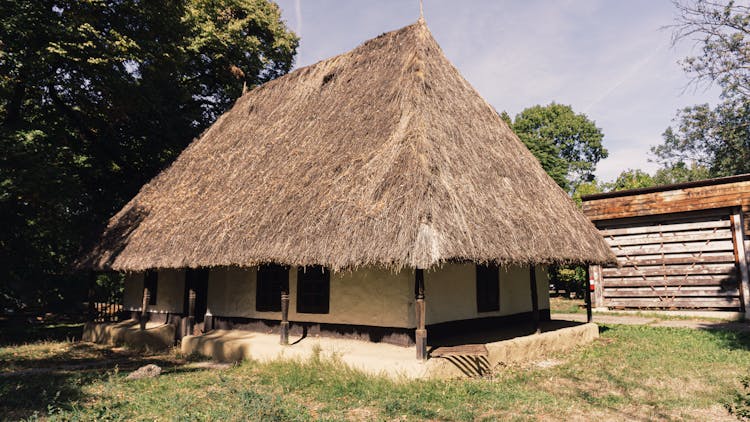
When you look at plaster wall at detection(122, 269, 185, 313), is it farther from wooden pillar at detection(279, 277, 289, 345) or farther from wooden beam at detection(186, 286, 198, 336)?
wooden pillar at detection(279, 277, 289, 345)

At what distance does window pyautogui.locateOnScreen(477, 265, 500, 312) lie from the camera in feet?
36.9

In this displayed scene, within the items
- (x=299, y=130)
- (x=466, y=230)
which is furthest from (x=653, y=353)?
(x=299, y=130)

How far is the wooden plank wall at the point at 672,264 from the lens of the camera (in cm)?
1456

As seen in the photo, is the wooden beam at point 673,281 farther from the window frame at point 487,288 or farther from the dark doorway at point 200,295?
the dark doorway at point 200,295

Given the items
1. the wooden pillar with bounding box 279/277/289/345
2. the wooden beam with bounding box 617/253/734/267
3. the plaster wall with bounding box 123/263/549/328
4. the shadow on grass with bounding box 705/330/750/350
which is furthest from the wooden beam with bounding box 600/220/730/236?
the wooden pillar with bounding box 279/277/289/345

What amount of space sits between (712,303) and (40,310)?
26.5 m

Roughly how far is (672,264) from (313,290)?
489 inches

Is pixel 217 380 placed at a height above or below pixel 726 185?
below

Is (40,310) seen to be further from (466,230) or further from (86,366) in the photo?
(466,230)

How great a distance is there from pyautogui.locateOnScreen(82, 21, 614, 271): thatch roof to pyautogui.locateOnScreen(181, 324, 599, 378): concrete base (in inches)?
69.7

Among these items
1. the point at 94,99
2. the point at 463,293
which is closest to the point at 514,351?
the point at 463,293

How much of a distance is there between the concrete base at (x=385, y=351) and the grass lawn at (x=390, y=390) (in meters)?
0.24

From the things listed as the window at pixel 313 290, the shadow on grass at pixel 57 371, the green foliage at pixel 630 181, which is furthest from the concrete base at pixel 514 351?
the green foliage at pixel 630 181

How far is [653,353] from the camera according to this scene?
9.77m
